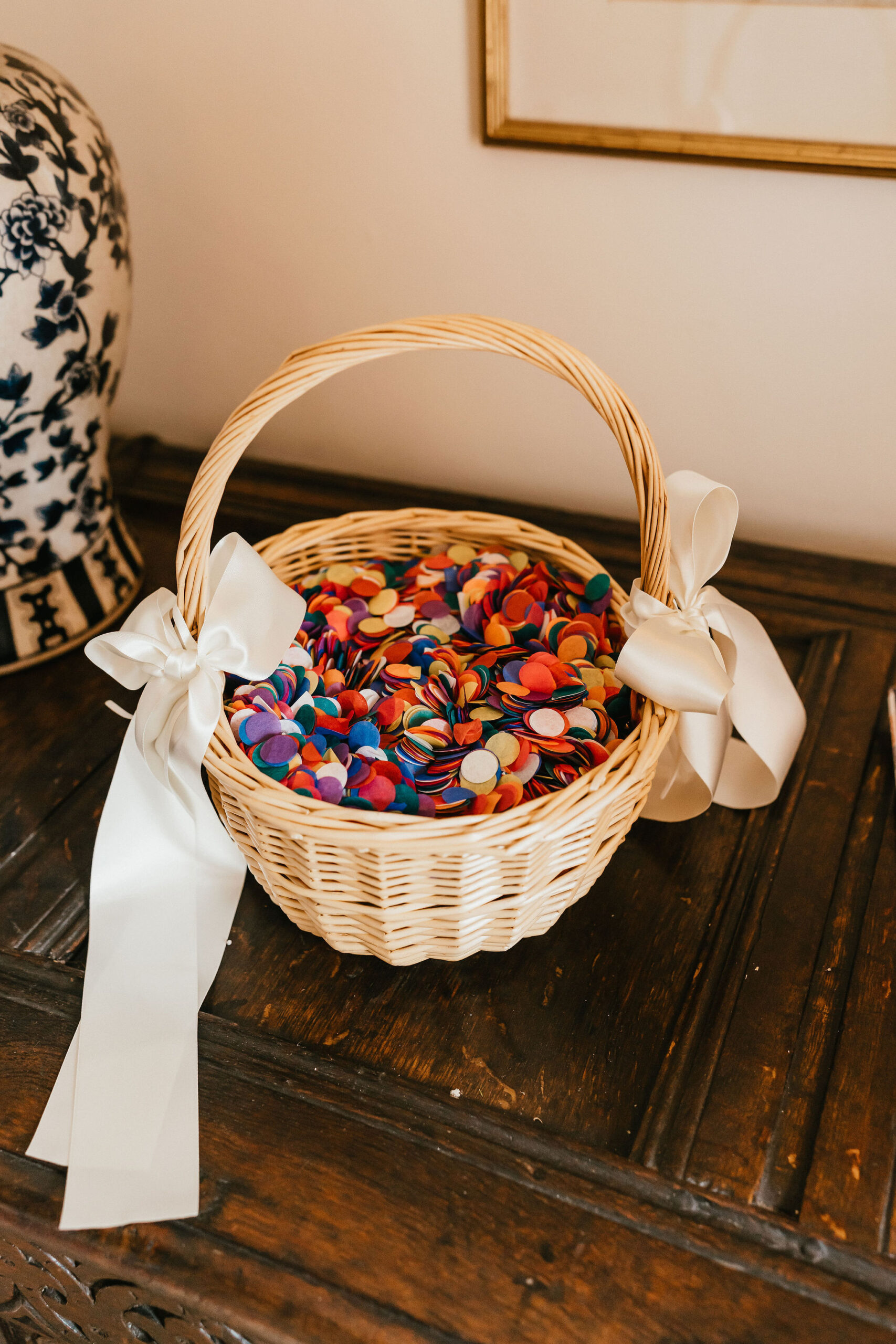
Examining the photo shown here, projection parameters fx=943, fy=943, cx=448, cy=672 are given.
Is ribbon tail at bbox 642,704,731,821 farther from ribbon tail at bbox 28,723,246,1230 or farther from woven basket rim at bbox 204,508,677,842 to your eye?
ribbon tail at bbox 28,723,246,1230

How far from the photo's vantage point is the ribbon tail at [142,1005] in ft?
1.93

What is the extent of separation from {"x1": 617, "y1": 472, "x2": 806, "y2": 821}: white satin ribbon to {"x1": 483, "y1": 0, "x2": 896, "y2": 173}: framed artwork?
353 mm

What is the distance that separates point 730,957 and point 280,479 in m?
0.78

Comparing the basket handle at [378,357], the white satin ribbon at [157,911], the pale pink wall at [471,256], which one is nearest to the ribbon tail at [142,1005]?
the white satin ribbon at [157,911]

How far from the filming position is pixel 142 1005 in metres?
0.68

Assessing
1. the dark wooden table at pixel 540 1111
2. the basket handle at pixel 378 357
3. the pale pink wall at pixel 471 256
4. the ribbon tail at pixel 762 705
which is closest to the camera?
the dark wooden table at pixel 540 1111

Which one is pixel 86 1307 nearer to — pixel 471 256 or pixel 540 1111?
pixel 540 1111

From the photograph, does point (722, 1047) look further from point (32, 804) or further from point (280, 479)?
point (280, 479)

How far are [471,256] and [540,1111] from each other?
836 mm

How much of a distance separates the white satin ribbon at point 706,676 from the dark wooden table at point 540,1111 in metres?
0.04

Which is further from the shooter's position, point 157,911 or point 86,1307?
point 157,911

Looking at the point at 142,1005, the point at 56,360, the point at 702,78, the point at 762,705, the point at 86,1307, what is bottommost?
the point at 86,1307

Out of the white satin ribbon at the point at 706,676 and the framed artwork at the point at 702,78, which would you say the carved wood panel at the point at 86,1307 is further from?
the framed artwork at the point at 702,78

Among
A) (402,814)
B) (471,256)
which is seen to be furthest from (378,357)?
(471,256)
